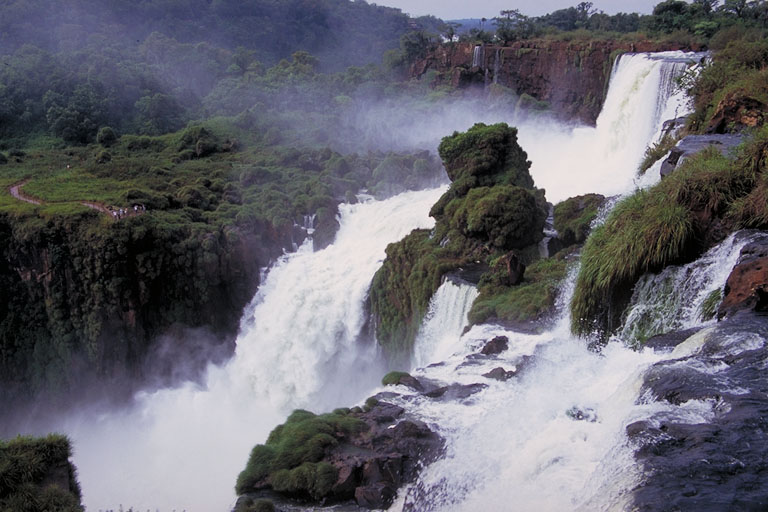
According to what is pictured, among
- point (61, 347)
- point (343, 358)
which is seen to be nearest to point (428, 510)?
point (343, 358)

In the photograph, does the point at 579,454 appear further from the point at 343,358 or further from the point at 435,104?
the point at 435,104

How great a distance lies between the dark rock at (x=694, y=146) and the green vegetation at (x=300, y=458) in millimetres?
8124

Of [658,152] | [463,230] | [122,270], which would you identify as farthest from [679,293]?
[122,270]

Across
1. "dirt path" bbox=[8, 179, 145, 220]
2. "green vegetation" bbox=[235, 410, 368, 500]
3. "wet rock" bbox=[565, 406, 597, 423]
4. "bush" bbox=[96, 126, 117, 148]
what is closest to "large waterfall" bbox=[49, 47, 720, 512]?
"wet rock" bbox=[565, 406, 597, 423]

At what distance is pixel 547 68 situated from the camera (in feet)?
139

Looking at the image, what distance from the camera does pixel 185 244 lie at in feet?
78.5

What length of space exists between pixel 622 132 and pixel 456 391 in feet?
66.7

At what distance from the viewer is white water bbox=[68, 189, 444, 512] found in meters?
19.2

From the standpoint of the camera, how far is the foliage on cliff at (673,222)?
9.69 m

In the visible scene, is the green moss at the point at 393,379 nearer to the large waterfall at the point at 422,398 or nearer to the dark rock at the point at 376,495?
the large waterfall at the point at 422,398

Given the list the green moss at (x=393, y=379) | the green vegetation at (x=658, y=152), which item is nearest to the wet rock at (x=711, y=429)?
the green moss at (x=393, y=379)

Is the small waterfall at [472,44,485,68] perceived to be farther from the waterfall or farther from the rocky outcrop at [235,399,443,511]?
the rocky outcrop at [235,399,443,511]

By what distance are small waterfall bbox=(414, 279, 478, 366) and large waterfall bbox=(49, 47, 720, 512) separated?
0.05 m

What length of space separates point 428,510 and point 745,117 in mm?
12358
